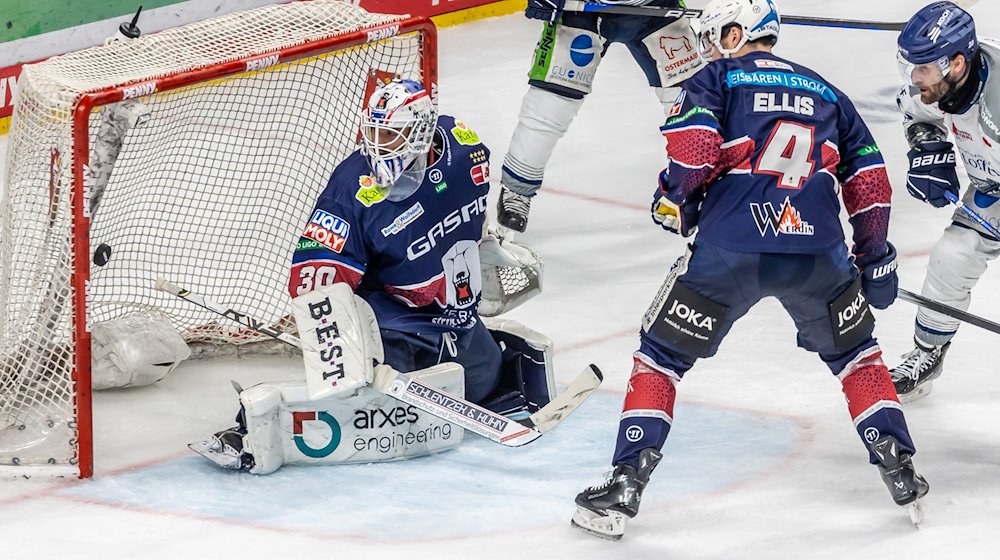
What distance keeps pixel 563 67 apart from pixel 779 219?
7.11ft

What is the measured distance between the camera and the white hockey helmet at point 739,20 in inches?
144

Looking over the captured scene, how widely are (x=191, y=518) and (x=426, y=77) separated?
5.09 ft

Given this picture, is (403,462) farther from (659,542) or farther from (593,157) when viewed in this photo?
(593,157)

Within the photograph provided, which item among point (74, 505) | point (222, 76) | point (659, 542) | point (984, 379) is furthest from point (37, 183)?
point (984, 379)

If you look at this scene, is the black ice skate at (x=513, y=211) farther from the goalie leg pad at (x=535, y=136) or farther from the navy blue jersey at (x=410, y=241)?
the navy blue jersey at (x=410, y=241)

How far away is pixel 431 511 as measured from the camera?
3.87m

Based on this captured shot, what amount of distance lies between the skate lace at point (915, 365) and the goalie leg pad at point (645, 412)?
1140 millimetres

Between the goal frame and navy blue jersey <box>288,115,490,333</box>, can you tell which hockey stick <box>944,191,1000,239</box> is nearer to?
navy blue jersey <box>288,115,490,333</box>

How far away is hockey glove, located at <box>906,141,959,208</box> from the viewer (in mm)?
4254

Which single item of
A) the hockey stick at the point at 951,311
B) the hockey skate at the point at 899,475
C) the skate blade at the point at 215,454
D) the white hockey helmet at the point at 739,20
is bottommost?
the skate blade at the point at 215,454

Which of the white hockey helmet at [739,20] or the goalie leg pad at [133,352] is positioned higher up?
the white hockey helmet at [739,20]

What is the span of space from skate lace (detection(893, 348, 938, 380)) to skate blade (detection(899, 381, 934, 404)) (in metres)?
0.04

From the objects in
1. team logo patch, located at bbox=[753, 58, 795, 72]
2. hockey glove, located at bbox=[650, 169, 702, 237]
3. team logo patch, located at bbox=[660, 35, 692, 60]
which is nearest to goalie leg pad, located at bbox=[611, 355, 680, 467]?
hockey glove, located at bbox=[650, 169, 702, 237]

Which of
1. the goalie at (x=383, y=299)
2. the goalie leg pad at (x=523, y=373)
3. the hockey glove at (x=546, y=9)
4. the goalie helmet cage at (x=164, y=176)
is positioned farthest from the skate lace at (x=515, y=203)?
the goalie at (x=383, y=299)
